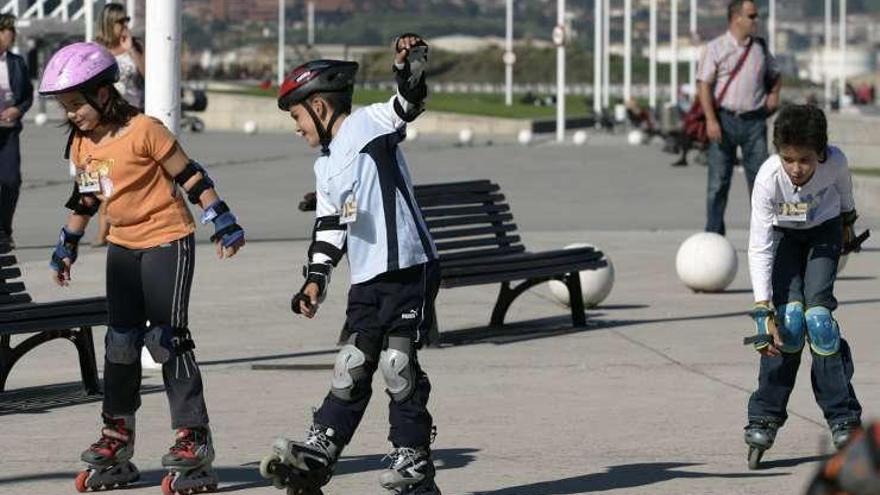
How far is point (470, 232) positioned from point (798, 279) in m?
4.37

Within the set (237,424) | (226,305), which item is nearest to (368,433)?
(237,424)

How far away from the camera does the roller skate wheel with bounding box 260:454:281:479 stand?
684 centimetres

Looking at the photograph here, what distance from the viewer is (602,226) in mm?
18984

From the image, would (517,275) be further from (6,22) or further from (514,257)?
(6,22)

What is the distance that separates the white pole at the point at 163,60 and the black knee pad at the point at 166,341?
9.72 ft

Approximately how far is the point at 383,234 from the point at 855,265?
8970mm

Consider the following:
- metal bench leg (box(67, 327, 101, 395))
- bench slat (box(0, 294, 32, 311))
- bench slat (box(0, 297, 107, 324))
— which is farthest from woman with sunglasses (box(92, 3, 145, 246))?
bench slat (box(0, 297, 107, 324))

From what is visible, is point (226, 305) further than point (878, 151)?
No

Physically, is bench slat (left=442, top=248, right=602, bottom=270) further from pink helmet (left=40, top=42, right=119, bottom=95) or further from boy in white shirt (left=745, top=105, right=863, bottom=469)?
pink helmet (left=40, top=42, right=119, bottom=95)

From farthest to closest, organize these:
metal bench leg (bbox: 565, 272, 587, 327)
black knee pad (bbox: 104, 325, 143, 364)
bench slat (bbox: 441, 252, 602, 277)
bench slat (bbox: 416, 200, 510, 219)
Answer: metal bench leg (bbox: 565, 272, 587, 327) < bench slat (bbox: 416, 200, 510, 219) < bench slat (bbox: 441, 252, 602, 277) < black knee pad (bbox: 104, 325, 143, 364)

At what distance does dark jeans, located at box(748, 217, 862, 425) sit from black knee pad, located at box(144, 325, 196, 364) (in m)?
2.08

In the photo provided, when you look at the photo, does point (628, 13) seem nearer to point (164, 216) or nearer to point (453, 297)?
point (453, 297)

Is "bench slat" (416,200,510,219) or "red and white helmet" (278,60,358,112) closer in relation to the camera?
"red and white helmet" (278,60,358,112)

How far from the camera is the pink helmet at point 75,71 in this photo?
23.7ft
